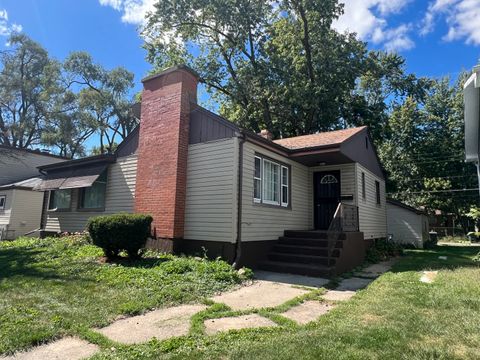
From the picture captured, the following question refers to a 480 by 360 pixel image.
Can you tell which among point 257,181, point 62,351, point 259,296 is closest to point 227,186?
point 257,181

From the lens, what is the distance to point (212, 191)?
372 inches

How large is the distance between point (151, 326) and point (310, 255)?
231 inches

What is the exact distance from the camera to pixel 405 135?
110 feet

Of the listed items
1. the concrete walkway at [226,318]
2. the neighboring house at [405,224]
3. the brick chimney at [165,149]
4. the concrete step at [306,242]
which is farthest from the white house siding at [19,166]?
the neighboring house at [405,224]

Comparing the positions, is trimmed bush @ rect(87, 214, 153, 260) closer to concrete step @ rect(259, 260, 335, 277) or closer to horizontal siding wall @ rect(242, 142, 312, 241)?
Answer: horizontal siding wall @ rect(242, 142, 312, 241)

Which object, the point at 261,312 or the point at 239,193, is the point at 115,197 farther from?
the point at 261,312

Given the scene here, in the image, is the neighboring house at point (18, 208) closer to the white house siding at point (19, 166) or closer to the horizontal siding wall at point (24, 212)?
the horizontal siding wall at point (24, 212)

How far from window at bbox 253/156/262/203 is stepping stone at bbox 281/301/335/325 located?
13.7ft

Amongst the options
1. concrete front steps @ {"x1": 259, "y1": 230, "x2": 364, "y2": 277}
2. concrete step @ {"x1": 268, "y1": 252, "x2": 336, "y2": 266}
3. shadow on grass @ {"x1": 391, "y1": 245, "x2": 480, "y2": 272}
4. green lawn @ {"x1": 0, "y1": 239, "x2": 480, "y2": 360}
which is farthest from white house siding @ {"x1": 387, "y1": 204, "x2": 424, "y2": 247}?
concrete step @ {"x1": 268, "y1": 252, "x2": 336, "y2": 266}

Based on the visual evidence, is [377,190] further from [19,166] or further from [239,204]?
[19,166]

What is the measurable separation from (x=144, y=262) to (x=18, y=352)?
15.5 feet

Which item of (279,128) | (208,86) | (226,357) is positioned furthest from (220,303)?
(208,86)

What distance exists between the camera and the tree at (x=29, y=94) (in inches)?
1262

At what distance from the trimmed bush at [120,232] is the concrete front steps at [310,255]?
344 centimetres
